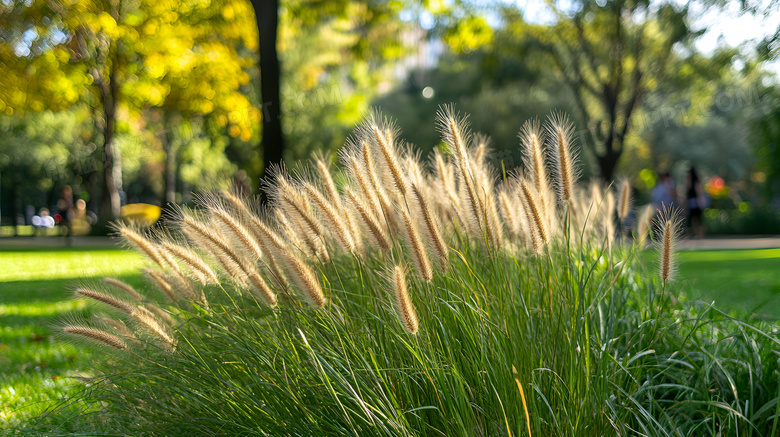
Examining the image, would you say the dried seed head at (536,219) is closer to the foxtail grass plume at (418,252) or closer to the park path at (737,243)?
the foxtail grass plume at (418,252)

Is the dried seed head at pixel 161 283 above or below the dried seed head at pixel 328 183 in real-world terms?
Answer: below

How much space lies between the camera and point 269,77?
23.4ft

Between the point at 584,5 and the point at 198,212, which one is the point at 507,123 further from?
the point at 198,212

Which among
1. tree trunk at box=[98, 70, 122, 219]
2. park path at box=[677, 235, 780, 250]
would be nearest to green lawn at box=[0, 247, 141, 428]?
tree trunk at box=[98, 70, 122, 219]

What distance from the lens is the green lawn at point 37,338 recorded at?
2584 millimetres

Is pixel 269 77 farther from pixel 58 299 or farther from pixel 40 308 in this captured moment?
pixel 40 308

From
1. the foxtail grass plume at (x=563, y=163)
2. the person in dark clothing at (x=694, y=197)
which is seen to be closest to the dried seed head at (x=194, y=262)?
the foxtail grass plume at (x=563, y=163)

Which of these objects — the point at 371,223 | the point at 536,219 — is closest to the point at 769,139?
the point at 536,219

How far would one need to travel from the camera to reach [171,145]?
2642 cm

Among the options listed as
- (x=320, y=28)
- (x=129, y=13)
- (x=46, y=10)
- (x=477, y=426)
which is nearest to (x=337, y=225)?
(x=477, y=426)

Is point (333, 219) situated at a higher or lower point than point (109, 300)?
higher

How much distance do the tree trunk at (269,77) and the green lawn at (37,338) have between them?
2574 mm

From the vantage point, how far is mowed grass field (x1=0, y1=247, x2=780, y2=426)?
264cm

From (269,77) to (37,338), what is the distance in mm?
4143
